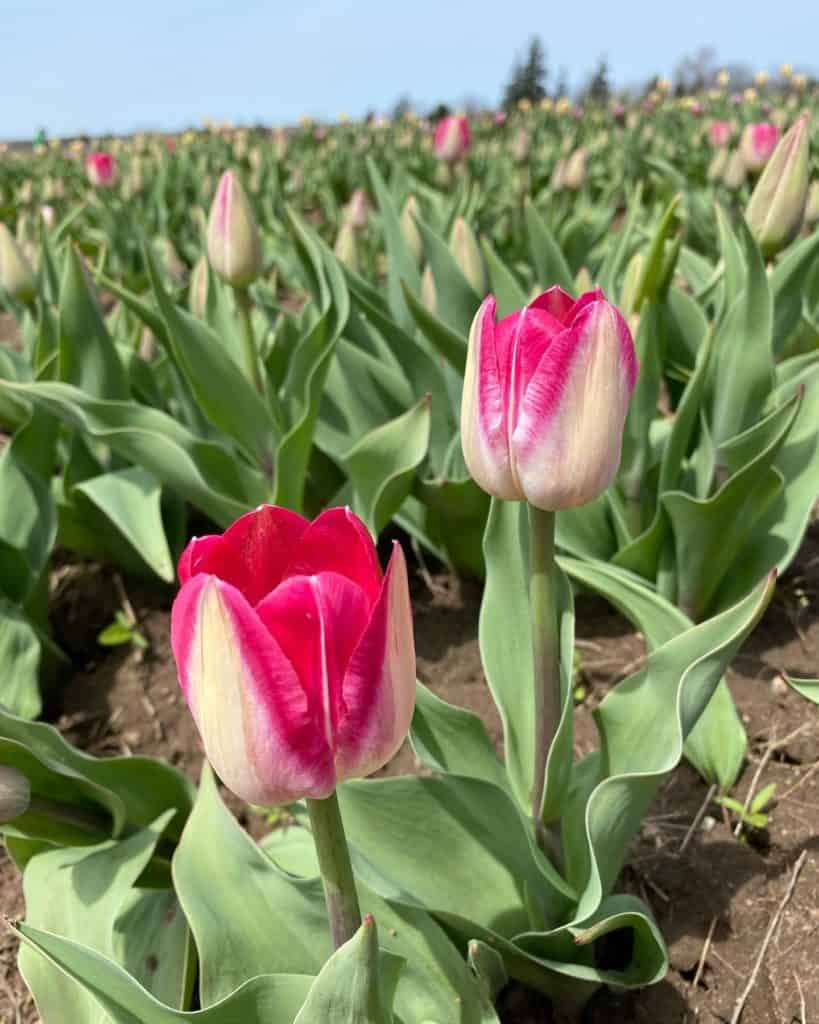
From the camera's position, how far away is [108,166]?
4434mm

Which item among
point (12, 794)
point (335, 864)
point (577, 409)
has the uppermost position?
point (577, 409)

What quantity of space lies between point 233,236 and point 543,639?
1287 millimetres

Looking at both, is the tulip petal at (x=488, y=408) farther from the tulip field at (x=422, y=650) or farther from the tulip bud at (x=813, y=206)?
the tulip bud at (x=813, y=206)

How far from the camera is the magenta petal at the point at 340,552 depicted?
0.69 metres

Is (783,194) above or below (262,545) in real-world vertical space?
above

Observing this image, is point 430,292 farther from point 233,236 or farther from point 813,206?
point 813,206

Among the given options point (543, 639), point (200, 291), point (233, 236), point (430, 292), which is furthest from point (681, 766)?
point (200, 291)

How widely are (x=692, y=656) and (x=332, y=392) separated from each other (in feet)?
4.24

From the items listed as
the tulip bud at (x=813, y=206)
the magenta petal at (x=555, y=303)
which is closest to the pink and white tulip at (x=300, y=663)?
the magenta petal at (x=555, y=303)

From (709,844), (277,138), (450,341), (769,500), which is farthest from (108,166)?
(709,844)

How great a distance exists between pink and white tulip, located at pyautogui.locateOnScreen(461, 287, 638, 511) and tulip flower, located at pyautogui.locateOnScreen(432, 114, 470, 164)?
347 centimetres

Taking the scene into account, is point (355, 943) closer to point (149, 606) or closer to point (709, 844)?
point (709, 844)

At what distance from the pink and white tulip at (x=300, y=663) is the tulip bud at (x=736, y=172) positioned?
2778 millimetres

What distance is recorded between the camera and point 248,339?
2.10 metres
